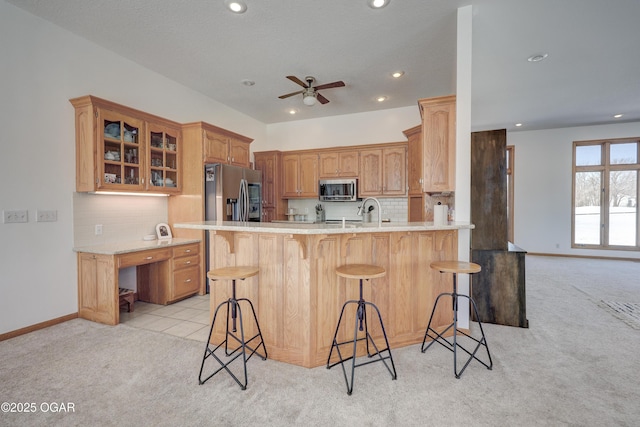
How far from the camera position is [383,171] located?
5352 mm

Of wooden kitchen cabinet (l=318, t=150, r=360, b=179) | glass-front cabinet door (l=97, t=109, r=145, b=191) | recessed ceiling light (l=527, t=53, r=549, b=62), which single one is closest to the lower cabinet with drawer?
glass-front cabinet door (l=97, t=109, r=145, b=191)

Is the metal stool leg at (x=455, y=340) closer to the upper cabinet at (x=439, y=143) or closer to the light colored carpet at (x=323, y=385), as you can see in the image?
the light colored carpet at (x=323, y=385)

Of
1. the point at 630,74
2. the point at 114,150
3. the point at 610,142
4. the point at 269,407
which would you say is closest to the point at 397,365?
the point at 269,407

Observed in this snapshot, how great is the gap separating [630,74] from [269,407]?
20.3 ft

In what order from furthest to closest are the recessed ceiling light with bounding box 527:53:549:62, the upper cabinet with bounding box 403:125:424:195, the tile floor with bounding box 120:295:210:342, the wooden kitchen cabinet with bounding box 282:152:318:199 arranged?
1. the wooden kitchen cabinet with bounding box 282:152:318:199
2. the upper cabinet with bounding box 403:125:424:195
3. the recessed ceiling light with bounding box 527:53:549:62
4. the tile floor with bounding box 120:295:210:342

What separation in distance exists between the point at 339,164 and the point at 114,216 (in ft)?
12.3

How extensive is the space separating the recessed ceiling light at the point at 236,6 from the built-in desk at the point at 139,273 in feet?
8.84

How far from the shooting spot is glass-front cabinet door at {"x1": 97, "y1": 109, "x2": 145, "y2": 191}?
3.20 meters

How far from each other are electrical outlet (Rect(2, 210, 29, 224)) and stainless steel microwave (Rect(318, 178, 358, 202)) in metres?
4.14


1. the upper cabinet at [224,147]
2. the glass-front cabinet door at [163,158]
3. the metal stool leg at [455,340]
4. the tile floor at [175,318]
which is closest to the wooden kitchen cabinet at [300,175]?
the upper cabinet at [224,147]

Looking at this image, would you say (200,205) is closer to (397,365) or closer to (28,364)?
(28,364)

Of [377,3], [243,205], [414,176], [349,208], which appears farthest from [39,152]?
[414,176]

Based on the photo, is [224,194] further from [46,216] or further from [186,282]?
[46,216]

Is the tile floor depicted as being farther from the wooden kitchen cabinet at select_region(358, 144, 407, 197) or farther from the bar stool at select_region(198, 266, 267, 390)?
the wooden kitchen cabinet at select_region(358, 144, 407, 197)
